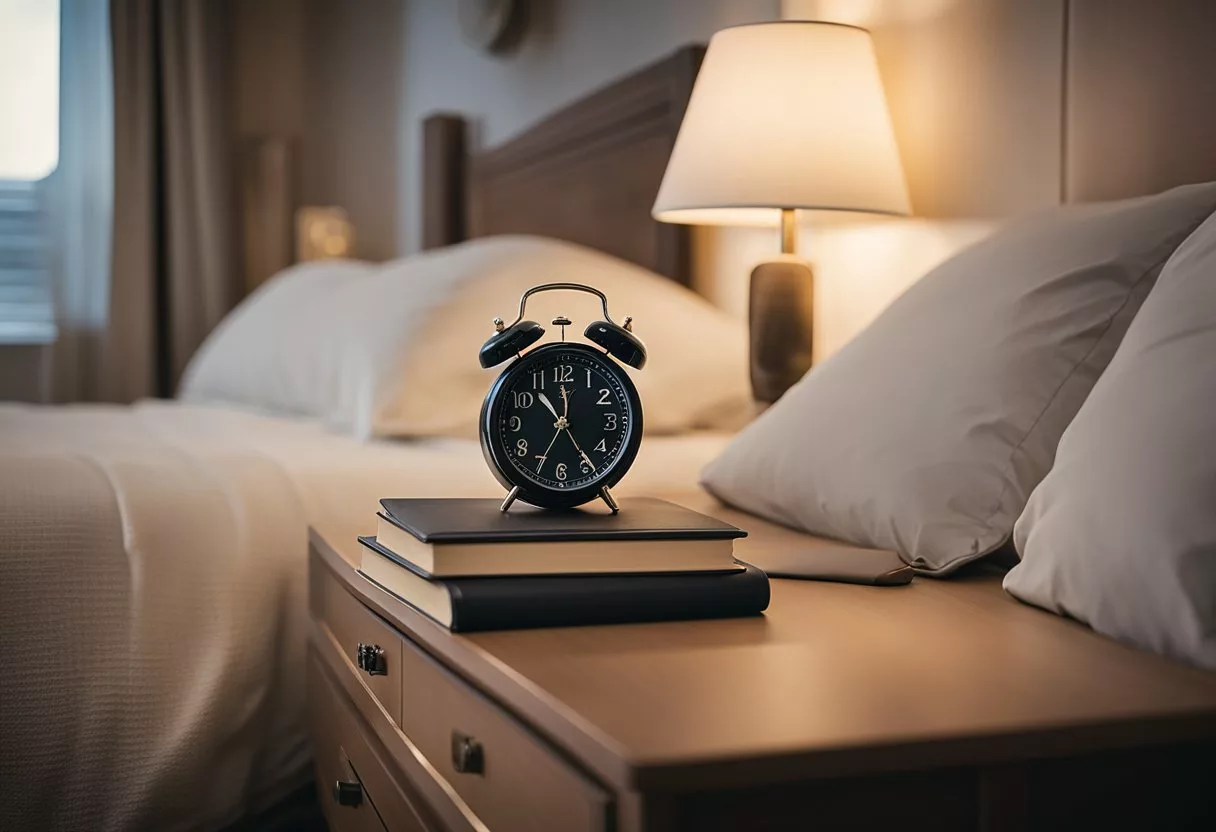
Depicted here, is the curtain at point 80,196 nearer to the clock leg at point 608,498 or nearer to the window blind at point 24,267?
the window blind at point 24,267

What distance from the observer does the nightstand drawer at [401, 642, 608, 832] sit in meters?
0.61

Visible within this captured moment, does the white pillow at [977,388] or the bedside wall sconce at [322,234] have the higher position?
the bedside wall sconce at [322,234]

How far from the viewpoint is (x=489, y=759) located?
72 centimetres

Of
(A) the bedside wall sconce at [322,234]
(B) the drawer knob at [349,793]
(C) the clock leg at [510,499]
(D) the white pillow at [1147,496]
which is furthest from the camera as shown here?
(A) the bedside wall sconce at [322,234]

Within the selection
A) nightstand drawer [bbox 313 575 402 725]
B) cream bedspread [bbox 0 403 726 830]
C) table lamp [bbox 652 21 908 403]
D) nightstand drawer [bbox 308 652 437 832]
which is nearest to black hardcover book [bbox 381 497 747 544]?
nightstand drawer [bbox 313 575 402 725]

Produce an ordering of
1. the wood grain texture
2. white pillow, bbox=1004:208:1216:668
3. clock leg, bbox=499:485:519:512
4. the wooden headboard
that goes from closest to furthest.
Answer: the wood grain texture → white pillow, bbox=1004:208:1216:668 → clock leg, bbox=499:485:519:512 → the wooden headboard

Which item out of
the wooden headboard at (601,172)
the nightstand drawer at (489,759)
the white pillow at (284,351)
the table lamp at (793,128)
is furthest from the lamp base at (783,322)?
the nightstand drawer at (489,759)

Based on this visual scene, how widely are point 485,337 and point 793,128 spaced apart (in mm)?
547

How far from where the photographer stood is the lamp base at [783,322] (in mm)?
1733

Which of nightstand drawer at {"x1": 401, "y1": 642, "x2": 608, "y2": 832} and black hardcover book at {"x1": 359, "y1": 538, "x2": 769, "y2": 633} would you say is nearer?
nightstand drawer at {"x1": 401, "y1": 642, "x2": 608, "y2": 832}

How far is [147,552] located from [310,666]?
21cm

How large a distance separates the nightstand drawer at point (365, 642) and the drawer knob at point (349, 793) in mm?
96

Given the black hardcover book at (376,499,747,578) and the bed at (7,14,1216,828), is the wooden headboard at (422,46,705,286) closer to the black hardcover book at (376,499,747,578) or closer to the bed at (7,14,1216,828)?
the bed at (7,14,1216,828)

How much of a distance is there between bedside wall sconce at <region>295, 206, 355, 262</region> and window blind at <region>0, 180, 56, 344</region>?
2.51 ft
